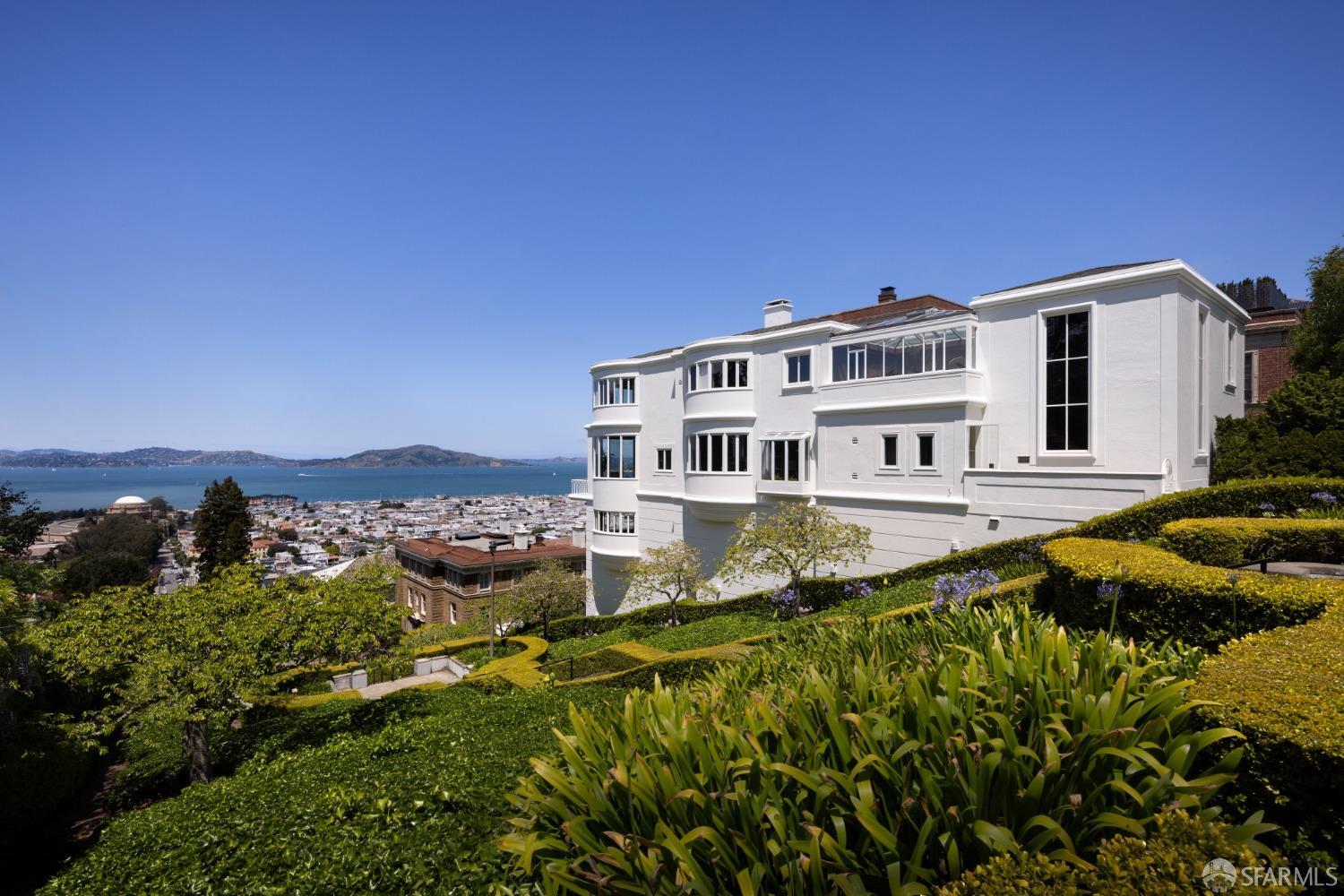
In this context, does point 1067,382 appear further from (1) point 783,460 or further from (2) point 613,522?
(2) point 613,522

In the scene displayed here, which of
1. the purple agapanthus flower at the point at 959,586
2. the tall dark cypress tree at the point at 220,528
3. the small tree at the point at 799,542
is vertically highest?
the purple agapanthus flower at the point at 959,586

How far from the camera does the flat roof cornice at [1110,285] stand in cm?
1418

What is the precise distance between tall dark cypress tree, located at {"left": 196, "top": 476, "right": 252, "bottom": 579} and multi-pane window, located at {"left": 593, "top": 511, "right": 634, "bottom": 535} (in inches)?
788

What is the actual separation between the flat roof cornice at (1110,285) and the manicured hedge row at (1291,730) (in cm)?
1366

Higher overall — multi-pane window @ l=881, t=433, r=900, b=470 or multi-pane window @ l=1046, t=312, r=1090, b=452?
multi-pane window @ l=1046, t=312, r=1090, b=452

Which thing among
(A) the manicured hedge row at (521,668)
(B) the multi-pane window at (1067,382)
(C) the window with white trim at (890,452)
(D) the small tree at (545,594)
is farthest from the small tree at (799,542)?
(D) the small tree at (545,594)

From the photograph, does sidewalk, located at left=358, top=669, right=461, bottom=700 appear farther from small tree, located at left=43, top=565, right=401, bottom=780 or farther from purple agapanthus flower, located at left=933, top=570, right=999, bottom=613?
purple agapanthus flower, located at left=933, top=570, right=999, bottom=613

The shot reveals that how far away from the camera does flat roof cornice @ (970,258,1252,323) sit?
46.5ft

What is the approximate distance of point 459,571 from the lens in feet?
129

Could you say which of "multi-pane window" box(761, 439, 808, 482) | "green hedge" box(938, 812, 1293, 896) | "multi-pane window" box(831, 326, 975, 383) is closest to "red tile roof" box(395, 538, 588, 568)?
"multi-pane window" box(761, 439, 808, 482)

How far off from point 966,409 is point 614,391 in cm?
1600

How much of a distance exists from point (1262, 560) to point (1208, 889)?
8.79 m

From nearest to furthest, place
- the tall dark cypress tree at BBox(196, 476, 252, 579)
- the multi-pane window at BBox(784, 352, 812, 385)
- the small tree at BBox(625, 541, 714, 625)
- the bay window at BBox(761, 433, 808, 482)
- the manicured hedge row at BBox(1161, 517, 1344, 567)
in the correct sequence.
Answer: the manicured hedge row at BBox(1161, 517, 1344, 567)
the bay window at BBox(761, 433, 808, 482)
the multi-pane window at BBox(784, 352, 812, 385)
the small tree at BBox(625, 541, 714, 625)
the tall dark cypress tree at BBox(196, 476, 252, 579)

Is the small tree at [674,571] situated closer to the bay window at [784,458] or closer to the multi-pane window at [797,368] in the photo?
the bay window at [784,458]
